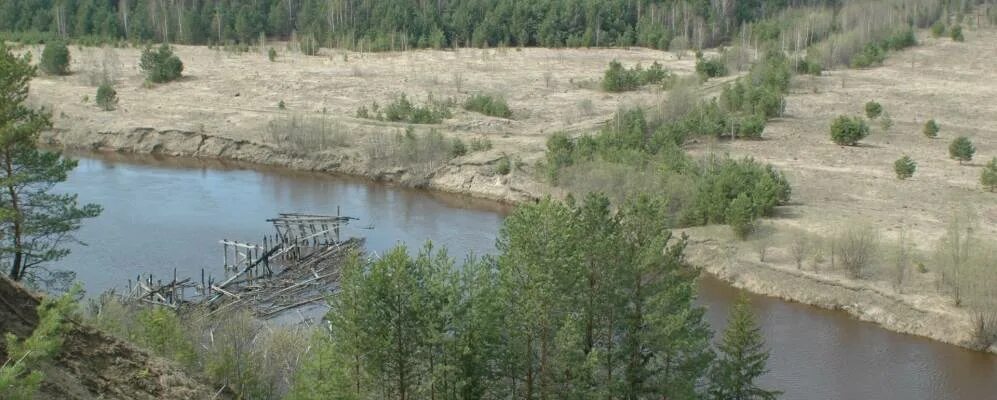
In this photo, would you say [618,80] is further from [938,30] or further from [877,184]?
[938,30]

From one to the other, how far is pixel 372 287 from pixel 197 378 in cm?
404

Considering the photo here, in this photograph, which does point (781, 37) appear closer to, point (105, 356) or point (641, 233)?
point (641, 233)

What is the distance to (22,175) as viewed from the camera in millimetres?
27078

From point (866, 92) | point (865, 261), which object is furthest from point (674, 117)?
point (865, 261)

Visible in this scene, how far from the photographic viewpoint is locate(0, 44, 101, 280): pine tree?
2714 centimetres

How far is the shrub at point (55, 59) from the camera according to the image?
279 ft

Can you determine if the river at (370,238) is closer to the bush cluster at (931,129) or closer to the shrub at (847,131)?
the shrub at (847,131)

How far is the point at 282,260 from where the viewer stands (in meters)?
42.8

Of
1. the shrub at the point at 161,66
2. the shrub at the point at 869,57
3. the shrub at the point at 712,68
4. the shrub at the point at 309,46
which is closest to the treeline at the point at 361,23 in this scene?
the shrub at the point at 309,46

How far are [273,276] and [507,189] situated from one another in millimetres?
18787

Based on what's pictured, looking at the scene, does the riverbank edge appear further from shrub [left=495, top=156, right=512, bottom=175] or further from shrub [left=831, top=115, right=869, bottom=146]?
shrub [left=831, top=115, right=869, bottom=146]

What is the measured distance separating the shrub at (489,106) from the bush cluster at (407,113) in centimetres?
171

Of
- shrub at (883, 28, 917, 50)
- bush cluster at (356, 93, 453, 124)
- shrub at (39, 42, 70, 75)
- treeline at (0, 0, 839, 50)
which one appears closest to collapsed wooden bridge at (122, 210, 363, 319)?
bush cluster at (356, 93, 453, 124)

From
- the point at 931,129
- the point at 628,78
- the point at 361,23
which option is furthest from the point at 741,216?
the point at 361,23
